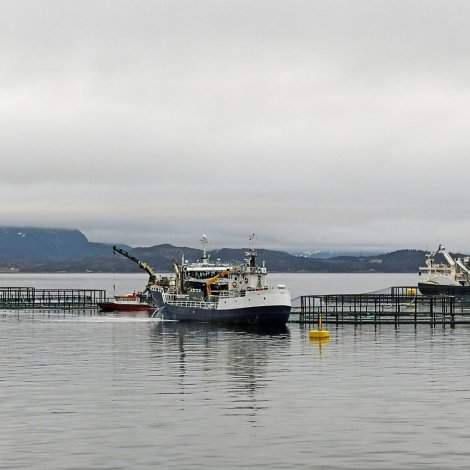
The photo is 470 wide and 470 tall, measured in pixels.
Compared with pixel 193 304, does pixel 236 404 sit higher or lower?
lower

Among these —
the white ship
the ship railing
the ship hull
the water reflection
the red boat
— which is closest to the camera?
the water reflection

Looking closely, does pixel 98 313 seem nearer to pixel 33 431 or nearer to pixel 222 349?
pixel 222 349

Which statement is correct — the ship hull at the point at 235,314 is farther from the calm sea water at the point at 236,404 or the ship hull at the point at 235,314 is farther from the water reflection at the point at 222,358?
the calm sea water at the point at 236,404

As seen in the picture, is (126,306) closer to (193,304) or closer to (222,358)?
(193,304)

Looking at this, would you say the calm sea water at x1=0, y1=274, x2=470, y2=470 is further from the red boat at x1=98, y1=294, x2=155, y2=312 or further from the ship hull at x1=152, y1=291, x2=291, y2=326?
the red boat at x1=98, y1=294, x2=155, y2=312

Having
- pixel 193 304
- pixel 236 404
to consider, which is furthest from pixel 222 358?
pixel 193 304

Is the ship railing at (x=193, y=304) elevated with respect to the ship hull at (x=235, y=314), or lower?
elevated

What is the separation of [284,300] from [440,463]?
84432 mm

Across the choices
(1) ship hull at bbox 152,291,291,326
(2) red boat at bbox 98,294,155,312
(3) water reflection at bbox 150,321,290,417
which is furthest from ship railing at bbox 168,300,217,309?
(2) red boat at bbox 98,294,155,312

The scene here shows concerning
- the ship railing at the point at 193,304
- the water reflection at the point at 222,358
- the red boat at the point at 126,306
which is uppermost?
the ship railing at the point at 193,304

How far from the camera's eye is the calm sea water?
134ft

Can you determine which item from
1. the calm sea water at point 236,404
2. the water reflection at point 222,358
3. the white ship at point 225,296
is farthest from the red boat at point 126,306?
the calm sea water at point 236,404

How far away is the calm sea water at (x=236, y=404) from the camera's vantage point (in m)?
40.9

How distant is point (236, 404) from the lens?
55.4 meters
